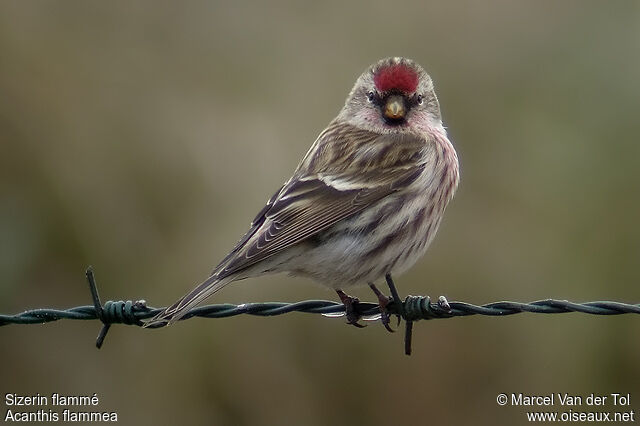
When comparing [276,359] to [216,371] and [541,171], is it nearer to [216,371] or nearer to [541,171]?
[216,371]

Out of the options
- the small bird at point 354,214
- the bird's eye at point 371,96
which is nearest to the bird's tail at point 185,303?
the small bird at point 354,214

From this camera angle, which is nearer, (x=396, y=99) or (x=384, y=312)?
(x=384, y=312)

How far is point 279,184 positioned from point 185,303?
4.88 meters

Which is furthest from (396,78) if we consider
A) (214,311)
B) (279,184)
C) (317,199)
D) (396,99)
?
(279,184)

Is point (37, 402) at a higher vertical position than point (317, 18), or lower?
lower

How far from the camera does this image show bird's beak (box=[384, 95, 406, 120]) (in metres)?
7.46

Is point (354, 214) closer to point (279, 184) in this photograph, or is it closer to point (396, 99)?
point (396, 99)

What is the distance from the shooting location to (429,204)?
690cm

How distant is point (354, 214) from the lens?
6664 millimetres

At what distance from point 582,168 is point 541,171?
15.9 inches

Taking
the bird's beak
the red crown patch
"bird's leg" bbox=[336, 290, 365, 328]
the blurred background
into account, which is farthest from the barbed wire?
the blurred background

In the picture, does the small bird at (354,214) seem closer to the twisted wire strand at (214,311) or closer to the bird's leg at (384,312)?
the bird's leg at (384,312)

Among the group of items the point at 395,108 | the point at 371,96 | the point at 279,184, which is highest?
the point at 279,184

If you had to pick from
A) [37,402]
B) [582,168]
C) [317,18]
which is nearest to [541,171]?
[582,168]
